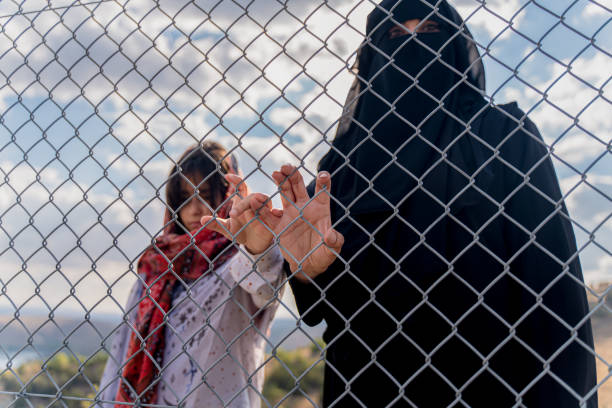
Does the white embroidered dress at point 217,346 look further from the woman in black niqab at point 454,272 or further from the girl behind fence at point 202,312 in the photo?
the woman in black niqab at point 454,272

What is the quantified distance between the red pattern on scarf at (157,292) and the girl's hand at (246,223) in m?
0.65

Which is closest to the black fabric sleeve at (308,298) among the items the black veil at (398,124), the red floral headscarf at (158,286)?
the black veil at (398,124)

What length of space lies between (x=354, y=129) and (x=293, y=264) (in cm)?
60

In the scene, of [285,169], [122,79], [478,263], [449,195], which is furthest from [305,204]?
[122,79]

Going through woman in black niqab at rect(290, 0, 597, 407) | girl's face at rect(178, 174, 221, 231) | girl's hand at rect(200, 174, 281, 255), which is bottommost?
woman in black niqab at rect(290, 0, 597, 407)

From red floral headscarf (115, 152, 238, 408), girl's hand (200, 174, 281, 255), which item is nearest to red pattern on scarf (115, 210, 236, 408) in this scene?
red floral headscarf (115, 152, 238, 408)

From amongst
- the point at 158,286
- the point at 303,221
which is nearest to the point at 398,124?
the point at 303,221

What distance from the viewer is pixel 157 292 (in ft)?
8.09

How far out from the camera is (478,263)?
65.1 inches

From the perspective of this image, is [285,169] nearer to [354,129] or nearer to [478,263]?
[354,129]

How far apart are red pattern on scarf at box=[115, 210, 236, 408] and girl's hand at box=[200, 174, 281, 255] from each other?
653 mm

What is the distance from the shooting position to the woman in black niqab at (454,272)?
4.99 feet

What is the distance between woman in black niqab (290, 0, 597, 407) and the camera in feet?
4.99

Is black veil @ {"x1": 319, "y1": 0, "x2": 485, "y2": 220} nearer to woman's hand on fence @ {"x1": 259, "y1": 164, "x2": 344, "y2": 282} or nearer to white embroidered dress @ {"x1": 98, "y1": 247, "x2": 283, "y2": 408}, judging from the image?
woman's hand on fence @ {"x1": 259, "y1": 164, "x2": 344, "y2": 282}
